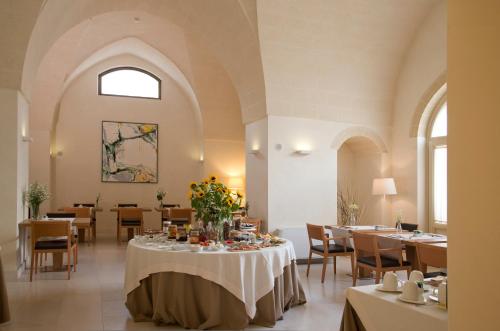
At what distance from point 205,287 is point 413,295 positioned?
229 centimetres

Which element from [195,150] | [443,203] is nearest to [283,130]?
[443,203]

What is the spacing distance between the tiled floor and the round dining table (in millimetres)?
202

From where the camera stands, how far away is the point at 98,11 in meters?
8.38

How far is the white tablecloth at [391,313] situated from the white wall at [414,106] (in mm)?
6372

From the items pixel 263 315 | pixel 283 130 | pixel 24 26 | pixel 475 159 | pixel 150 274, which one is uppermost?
pixel 24 26

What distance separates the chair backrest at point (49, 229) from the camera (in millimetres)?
6695

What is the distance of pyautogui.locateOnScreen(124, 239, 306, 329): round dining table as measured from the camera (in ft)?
14.7

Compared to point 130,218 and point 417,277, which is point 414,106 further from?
point 130,218

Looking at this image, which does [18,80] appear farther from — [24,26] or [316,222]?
[316,222]

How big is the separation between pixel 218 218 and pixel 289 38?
14.3 feet

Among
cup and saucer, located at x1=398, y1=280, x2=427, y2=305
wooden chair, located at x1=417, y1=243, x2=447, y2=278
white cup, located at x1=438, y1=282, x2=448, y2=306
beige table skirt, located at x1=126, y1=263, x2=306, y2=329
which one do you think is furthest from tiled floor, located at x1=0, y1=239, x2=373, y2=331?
white cup, located at x1=438, y1=282, x2=448, y2=306

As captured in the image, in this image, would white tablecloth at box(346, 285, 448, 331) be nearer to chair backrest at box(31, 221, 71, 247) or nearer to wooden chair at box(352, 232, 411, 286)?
wooden chair at box(352, 232, 411, 286)

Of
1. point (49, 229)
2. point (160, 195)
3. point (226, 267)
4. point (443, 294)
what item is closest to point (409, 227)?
point (226, 267)

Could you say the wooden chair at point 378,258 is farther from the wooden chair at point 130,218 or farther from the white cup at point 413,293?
the wooden chair at point 130,218
